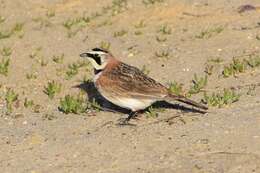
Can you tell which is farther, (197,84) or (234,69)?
(234,69)

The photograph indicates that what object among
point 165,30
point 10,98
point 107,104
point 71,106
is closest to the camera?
point 71,106

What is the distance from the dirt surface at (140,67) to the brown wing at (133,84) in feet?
1.35

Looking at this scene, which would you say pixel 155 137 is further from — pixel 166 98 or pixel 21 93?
pixel 21 93

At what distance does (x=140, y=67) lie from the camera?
1176 cm

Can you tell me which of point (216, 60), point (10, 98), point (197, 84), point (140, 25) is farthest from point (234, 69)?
point (10, 98)

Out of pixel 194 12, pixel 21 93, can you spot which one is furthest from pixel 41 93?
pixel 194 12

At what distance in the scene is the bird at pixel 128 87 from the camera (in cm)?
873

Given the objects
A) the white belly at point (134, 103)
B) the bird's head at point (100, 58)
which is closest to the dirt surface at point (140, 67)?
the white belly at point (134, 103)

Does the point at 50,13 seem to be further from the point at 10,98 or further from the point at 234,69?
the point at 234,69

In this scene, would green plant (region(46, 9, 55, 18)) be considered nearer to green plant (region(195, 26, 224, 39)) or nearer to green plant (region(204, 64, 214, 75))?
green plant (region(195, 26, 224, 39))

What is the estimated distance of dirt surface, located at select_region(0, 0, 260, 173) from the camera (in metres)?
7.74

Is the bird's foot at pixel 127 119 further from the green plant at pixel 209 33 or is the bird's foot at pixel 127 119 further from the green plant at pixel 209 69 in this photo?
the green plant at pixel 209 33

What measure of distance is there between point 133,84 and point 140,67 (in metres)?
2.89

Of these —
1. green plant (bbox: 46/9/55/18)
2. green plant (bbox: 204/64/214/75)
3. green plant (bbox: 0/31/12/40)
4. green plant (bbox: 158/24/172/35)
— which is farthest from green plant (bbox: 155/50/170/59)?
green plant (bbox: 46/9/55/18)
